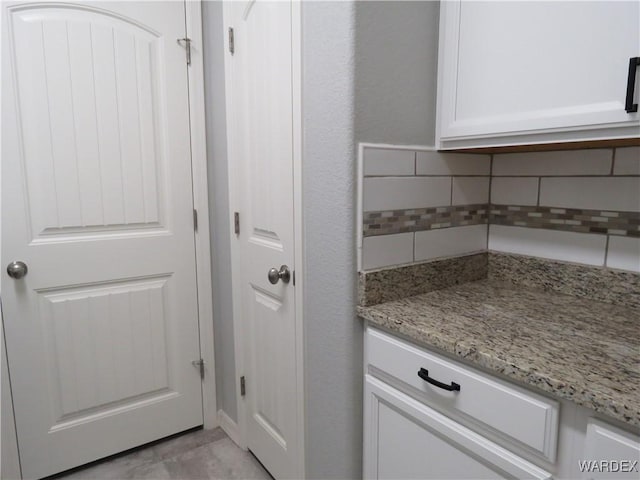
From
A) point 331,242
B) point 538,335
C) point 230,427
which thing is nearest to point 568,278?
point 538,335

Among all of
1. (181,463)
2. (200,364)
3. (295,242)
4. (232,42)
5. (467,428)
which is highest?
(232,42)

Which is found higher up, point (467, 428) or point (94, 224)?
point (94, 224)

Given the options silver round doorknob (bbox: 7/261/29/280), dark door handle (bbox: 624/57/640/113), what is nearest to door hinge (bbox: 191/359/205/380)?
silver round doorknob (bbox: 7/261/29/280)

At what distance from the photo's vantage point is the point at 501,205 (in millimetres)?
1374

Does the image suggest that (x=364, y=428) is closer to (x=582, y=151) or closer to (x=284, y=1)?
(x=582, y=151)

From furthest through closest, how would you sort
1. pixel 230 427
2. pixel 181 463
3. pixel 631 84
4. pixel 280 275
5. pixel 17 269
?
pixel 230 427 → pixel 181 463 → pixel 17 269 → pixel 280 275 → pixel 631 84

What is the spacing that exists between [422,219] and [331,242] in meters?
0.29

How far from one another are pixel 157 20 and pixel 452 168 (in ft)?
4.28

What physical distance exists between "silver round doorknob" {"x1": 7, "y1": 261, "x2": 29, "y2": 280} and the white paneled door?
19 millimetres

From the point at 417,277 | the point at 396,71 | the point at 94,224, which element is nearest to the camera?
the point at 396,71

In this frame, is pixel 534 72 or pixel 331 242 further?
pixel 331 242

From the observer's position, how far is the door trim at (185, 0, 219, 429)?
→ 5.62 ft

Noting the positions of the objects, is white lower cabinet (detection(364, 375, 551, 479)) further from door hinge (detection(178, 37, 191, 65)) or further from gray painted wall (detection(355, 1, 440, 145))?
door hinge (detection(178, 37, 191, 65))

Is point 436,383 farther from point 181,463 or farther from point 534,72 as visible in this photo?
point 181,463
